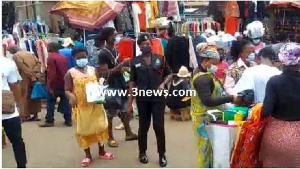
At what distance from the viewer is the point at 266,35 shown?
1080cm

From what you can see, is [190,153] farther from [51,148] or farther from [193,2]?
[193,2]

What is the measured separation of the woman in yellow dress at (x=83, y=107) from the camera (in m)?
5.86

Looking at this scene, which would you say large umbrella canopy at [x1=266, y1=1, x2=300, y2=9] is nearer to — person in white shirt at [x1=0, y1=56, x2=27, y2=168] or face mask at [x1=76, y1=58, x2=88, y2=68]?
face mask at [x1=76, y1=58, x2=88, y2=68]

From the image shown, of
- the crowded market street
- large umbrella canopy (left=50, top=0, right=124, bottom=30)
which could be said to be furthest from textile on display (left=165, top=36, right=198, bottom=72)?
large umbrella canopy (left=50, top=0, right=124, bottom=30)

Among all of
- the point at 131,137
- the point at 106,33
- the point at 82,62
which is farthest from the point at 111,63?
the point at 131,137

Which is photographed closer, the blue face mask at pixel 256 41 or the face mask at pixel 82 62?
the face mask at pixel 82 62

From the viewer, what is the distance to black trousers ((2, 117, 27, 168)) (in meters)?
5.11

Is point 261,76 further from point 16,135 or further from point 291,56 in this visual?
point 16,135

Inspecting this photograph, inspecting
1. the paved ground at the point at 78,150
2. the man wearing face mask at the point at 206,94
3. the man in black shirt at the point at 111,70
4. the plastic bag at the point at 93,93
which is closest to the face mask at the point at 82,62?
the plastic bag at the point at 93,93

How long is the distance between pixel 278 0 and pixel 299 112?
762cm

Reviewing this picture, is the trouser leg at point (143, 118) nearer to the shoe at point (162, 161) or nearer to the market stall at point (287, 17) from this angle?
the shoe at point (162, 161)

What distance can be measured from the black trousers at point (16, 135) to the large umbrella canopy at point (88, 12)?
4647 millimetres

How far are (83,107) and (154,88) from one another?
0.86m

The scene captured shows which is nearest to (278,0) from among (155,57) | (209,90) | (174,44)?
(174,44)
